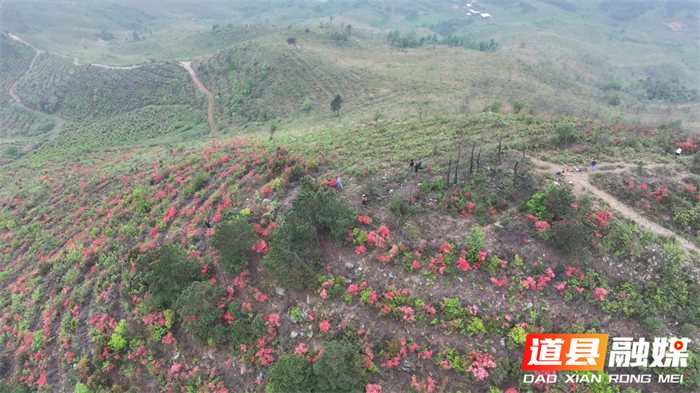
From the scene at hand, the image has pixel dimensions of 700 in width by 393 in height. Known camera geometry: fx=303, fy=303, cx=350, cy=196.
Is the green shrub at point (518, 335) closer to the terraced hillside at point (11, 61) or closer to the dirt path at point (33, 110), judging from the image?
the dirt path at point (33, 110)

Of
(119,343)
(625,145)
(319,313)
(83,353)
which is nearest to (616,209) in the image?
(625,145)

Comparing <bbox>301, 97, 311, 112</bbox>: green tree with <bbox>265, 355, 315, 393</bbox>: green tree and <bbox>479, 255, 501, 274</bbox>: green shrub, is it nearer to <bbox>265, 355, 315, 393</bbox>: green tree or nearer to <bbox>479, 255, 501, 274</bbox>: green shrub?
<bbox>479, 255, 501, 274</bbox>: green shrub

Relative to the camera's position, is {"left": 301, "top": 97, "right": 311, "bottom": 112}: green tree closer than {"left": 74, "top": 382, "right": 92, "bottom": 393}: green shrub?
No

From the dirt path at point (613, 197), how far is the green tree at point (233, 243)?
18.5 metres

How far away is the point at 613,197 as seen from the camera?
17734 millimetres

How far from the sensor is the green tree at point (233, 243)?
15.6 metres

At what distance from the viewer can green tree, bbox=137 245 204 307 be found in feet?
50.0

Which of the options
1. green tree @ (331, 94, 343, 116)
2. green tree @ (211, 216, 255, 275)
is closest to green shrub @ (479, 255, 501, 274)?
green tree @ (211, 216, 255, 275)

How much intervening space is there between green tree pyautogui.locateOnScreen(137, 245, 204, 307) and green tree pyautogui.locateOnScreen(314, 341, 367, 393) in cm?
879

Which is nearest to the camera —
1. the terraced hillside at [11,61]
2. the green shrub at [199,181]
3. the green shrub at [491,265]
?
the green shrub at [491,265]

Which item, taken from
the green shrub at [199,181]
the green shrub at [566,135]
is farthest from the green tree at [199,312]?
the green shrub at [566,135]

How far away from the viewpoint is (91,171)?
36.8 meters

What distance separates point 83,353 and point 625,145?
37016 mm

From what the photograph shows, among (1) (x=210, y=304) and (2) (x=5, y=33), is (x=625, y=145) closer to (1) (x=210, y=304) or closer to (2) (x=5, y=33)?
(1) (x=210, y=304)
